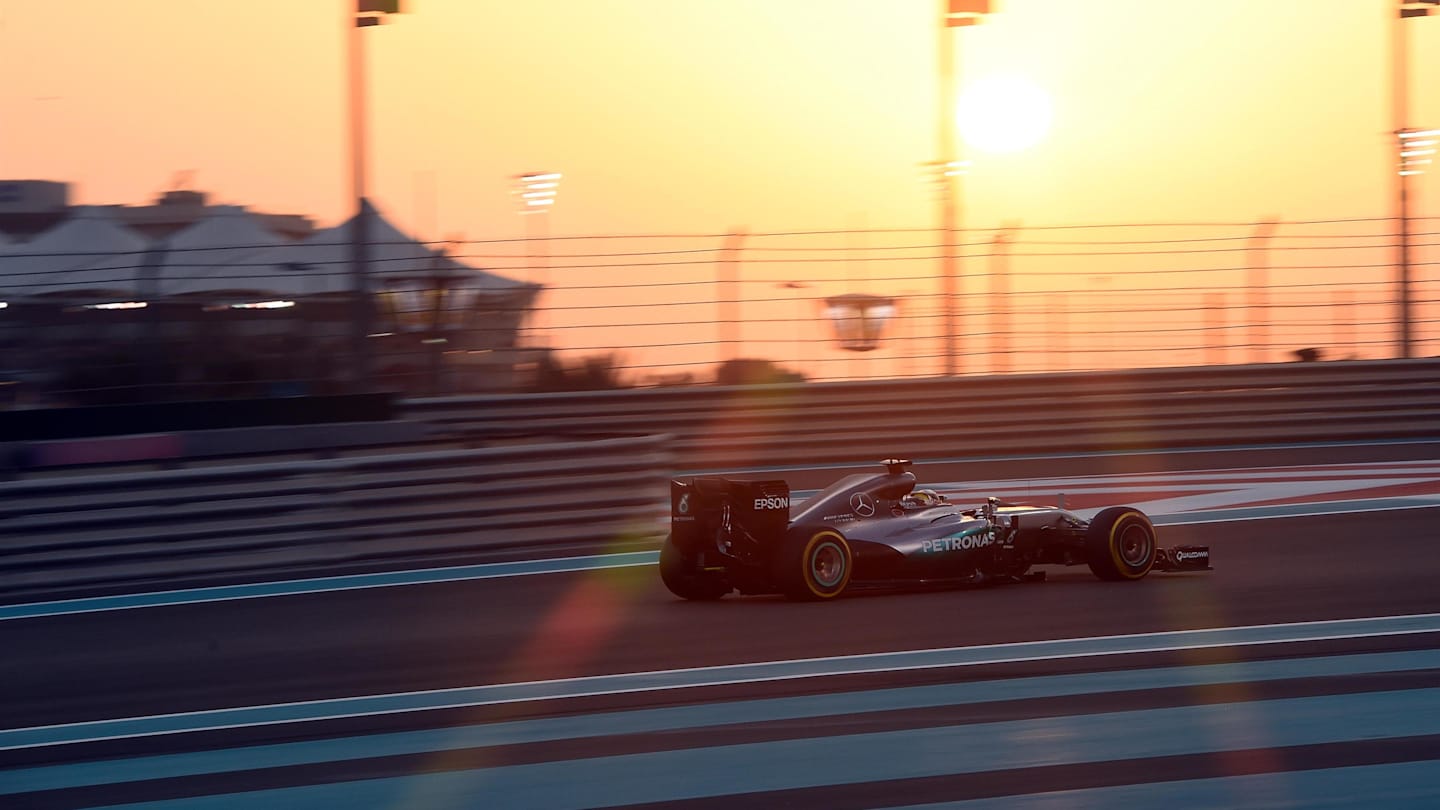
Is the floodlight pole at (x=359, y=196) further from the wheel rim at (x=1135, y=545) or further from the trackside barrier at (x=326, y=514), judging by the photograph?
the wheel rim at (x=1135, y=545)

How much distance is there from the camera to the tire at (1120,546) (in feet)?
30.0

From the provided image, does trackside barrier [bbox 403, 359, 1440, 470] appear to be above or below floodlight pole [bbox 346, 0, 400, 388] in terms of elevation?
below

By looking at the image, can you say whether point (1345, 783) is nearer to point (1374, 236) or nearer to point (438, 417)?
point (438, 417)

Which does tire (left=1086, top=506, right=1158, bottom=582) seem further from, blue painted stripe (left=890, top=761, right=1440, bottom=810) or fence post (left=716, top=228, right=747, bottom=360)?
fence post (left=716, top=228, right=747, bottom=360)

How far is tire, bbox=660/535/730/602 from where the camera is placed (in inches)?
354

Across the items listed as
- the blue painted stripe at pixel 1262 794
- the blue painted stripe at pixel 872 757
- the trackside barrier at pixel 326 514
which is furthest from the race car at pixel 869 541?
the blue painted stripe at pixel 1262 794

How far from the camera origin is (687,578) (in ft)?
29.6

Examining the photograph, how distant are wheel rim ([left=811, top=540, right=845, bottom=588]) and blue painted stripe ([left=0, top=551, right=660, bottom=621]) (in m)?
2.01

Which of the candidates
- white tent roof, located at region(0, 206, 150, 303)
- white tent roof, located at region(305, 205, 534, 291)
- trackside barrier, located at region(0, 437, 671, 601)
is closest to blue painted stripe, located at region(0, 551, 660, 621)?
trackside barrier, located at region(0, 437, 671, 601)

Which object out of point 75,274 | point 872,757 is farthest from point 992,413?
point 872,757

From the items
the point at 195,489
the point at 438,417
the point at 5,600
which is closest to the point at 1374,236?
the point at 438,417

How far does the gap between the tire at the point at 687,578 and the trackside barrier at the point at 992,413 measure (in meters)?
7.85

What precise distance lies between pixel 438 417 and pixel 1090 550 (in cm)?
881

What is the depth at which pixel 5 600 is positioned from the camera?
9734 mm
